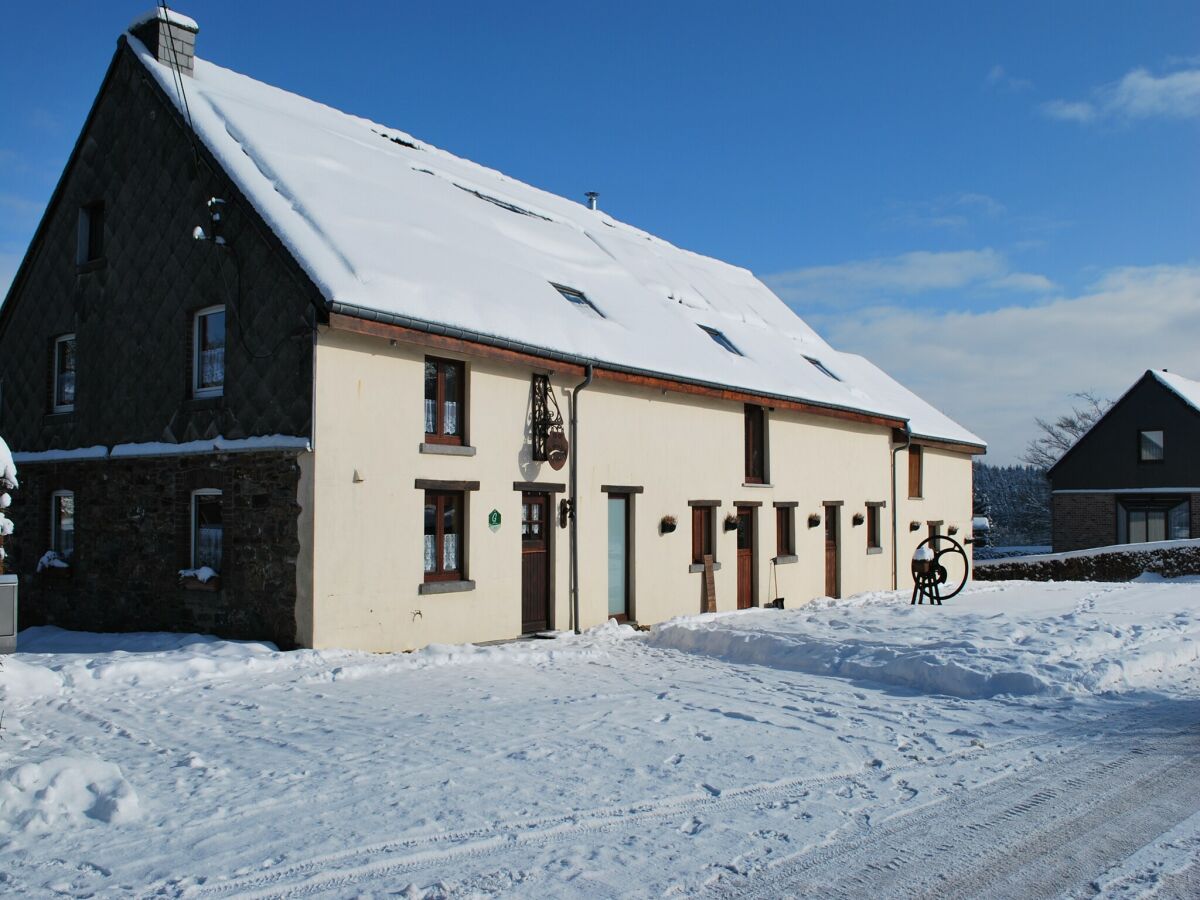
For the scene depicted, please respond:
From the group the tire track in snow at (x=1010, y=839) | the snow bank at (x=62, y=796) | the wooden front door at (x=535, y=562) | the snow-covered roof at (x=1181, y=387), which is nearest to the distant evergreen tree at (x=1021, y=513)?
the snow-covered roof at (x=1181, y=387)

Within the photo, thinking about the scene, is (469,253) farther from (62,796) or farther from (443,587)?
(62,796)

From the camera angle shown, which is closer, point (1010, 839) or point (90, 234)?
point (1010, 839)

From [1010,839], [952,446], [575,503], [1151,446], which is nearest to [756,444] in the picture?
[575,503]

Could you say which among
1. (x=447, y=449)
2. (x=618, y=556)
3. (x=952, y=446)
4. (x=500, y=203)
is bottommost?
(x=618, y=556)

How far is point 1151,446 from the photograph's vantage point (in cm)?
3975

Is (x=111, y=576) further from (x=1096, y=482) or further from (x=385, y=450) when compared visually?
(x=1096, y=482)

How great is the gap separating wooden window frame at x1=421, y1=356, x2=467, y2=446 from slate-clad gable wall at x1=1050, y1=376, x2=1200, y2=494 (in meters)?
34.2

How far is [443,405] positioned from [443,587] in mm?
2442

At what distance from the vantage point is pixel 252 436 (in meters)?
12.8

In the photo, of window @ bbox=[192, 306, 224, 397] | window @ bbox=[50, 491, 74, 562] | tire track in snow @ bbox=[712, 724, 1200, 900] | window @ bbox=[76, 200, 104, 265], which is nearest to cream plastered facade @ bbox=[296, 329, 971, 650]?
window @ bbox=[192, 306, 224, 397]

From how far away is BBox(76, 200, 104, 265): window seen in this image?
53.0 ft

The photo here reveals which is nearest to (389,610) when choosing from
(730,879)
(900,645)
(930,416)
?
(900,645)

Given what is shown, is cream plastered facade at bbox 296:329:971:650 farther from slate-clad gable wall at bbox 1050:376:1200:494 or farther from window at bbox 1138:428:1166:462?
window at bbox 1138:428:1166:462

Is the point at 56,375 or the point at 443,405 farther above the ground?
the point at 56,375
